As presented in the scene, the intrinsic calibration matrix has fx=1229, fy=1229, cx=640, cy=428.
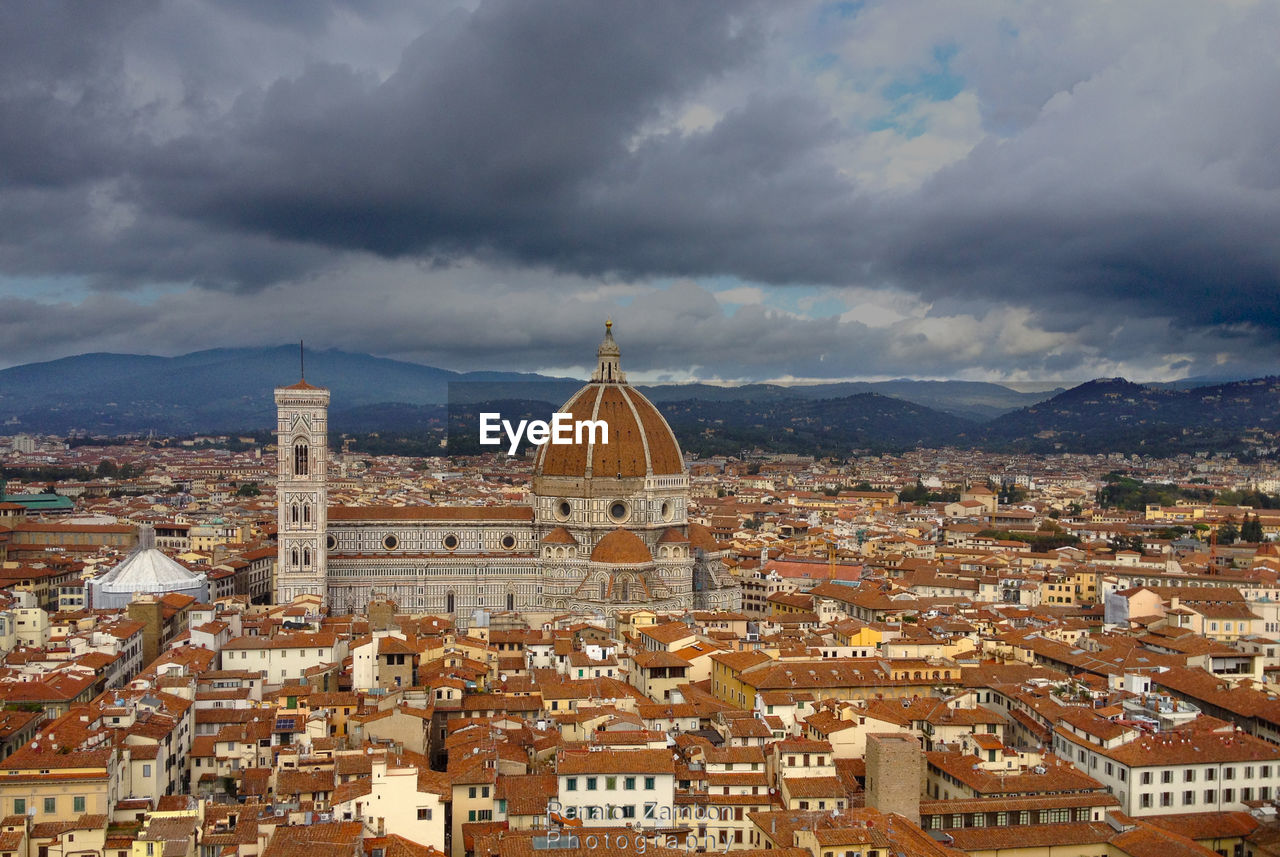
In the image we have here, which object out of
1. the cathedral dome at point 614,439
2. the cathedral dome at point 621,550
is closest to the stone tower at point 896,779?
the cathedral dome at point 621,550

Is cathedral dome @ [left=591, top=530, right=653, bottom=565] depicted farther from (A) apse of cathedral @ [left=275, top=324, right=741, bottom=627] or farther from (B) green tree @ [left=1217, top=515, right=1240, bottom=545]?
(B) green tree @ [left=1217, top=515, right=1240, bottom=545]

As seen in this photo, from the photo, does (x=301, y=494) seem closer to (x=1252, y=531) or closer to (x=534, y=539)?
(x=534, y=539)

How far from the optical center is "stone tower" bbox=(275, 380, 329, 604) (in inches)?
2287

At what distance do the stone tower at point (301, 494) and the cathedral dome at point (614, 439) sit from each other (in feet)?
37.8

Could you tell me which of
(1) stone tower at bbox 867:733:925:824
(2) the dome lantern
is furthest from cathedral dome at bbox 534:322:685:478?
(1) stone tower at bbox 867:733:925:824

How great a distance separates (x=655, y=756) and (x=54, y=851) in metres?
12.4

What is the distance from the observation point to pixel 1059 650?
43.8 metres

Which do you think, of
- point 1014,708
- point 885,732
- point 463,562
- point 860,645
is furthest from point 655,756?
point 463,562

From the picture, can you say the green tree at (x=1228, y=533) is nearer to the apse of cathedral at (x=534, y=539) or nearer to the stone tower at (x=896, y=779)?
the apse of cathedral at (x=534, y=539)

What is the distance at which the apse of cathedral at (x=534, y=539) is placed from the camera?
58188mm

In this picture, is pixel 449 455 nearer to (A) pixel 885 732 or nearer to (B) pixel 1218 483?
(B) pixel 1218 483

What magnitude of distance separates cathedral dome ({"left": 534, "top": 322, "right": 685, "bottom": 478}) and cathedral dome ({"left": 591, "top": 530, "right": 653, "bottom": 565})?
450 centimetres

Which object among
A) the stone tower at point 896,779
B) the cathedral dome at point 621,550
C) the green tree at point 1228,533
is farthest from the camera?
the green tree at point 1228,533

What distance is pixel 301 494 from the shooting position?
2308 inches
